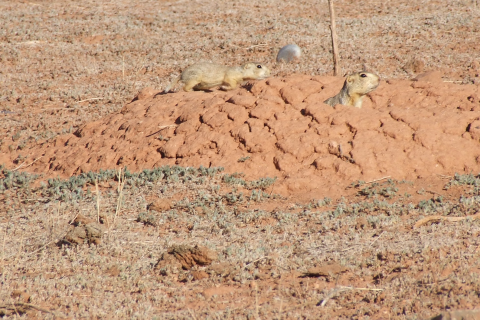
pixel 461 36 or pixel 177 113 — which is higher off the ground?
pixel 177 113

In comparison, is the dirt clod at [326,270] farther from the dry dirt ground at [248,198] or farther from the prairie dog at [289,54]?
the prairie dog at [289,54]

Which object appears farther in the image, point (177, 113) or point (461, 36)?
point (461, 36)

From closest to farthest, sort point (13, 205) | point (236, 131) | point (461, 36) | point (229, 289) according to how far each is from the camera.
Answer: point (229, 289), point (13, 205), point (236, 131), point (461, 36)

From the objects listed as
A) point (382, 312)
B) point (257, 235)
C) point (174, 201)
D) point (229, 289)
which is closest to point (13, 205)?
point (174, 201)

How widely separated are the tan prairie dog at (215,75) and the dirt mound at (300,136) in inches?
66.6

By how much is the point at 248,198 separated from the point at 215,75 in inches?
194

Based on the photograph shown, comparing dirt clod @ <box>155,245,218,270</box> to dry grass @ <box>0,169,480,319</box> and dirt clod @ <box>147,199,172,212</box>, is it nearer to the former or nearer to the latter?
dry grass @ <box>0,169,480,319</box>

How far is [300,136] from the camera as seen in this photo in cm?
826

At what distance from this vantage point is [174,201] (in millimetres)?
7582

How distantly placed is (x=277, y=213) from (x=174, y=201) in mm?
1563

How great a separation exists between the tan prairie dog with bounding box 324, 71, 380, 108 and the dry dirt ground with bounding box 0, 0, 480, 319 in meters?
0.32

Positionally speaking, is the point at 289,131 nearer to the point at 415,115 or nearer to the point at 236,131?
the point at 236,131

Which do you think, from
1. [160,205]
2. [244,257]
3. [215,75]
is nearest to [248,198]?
[160,205]

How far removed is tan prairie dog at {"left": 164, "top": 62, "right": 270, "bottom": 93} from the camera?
11633 mm
